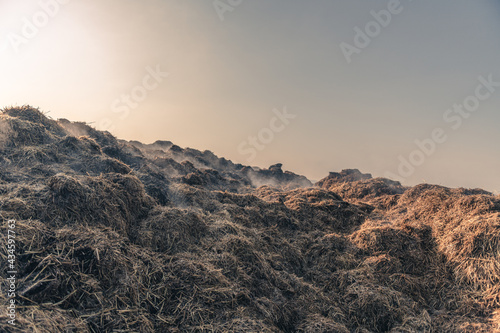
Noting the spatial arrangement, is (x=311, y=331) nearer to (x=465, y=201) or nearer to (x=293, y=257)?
(x=293, y=257)

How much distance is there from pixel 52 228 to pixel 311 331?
426 cm

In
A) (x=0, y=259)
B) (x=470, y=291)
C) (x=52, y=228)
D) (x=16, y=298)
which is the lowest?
(x=470, y=291)

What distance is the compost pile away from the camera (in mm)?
3652

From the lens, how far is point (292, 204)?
32.5ft

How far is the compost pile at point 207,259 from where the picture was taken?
144 inches

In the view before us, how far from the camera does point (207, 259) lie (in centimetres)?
502

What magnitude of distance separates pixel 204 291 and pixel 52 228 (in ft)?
8.38

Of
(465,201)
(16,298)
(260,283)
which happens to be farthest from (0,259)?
(465,201)

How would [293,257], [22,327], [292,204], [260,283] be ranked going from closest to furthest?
[22,327], [260,283], [293,257], [292,204]

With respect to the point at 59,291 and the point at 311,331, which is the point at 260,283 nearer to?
the point at 311,331

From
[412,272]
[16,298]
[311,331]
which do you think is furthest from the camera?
[412,272]

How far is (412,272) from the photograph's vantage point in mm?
6148

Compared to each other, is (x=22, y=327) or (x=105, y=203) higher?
(x=105, y=203)

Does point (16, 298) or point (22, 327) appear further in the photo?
point (16, 298)
